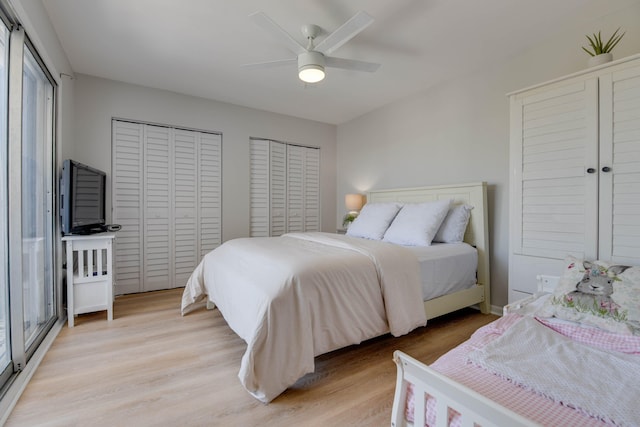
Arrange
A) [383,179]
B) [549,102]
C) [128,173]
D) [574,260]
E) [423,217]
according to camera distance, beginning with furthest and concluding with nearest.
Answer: [383,179], [128,173], [423,217], [549,102], [574,260]

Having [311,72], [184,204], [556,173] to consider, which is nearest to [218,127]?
[184,204]

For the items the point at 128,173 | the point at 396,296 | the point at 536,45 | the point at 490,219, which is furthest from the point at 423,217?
the point at 128,173

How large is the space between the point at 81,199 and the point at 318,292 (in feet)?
7.79

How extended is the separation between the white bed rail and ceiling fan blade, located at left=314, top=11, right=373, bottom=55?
5.97 feet

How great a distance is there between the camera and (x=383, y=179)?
401 centimetres

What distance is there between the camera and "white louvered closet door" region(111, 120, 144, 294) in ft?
10.8

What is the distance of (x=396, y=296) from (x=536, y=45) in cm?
252

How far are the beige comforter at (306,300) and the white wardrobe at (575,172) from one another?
97 cm

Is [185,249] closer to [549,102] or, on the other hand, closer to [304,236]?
[304,236]

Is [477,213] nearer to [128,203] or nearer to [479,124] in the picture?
[479,124]

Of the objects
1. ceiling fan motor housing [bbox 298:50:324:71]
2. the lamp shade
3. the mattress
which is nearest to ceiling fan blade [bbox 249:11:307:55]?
ceiling fan motor housing [bbox 298:50:324:71]

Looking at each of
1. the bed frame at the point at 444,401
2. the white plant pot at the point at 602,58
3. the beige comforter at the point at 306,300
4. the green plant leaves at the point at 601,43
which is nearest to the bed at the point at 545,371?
the bed frame at the point at 444,401

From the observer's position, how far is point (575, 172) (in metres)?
1.96

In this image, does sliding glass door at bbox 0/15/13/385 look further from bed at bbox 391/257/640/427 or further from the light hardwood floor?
bed at bbox 391/257/640/427
